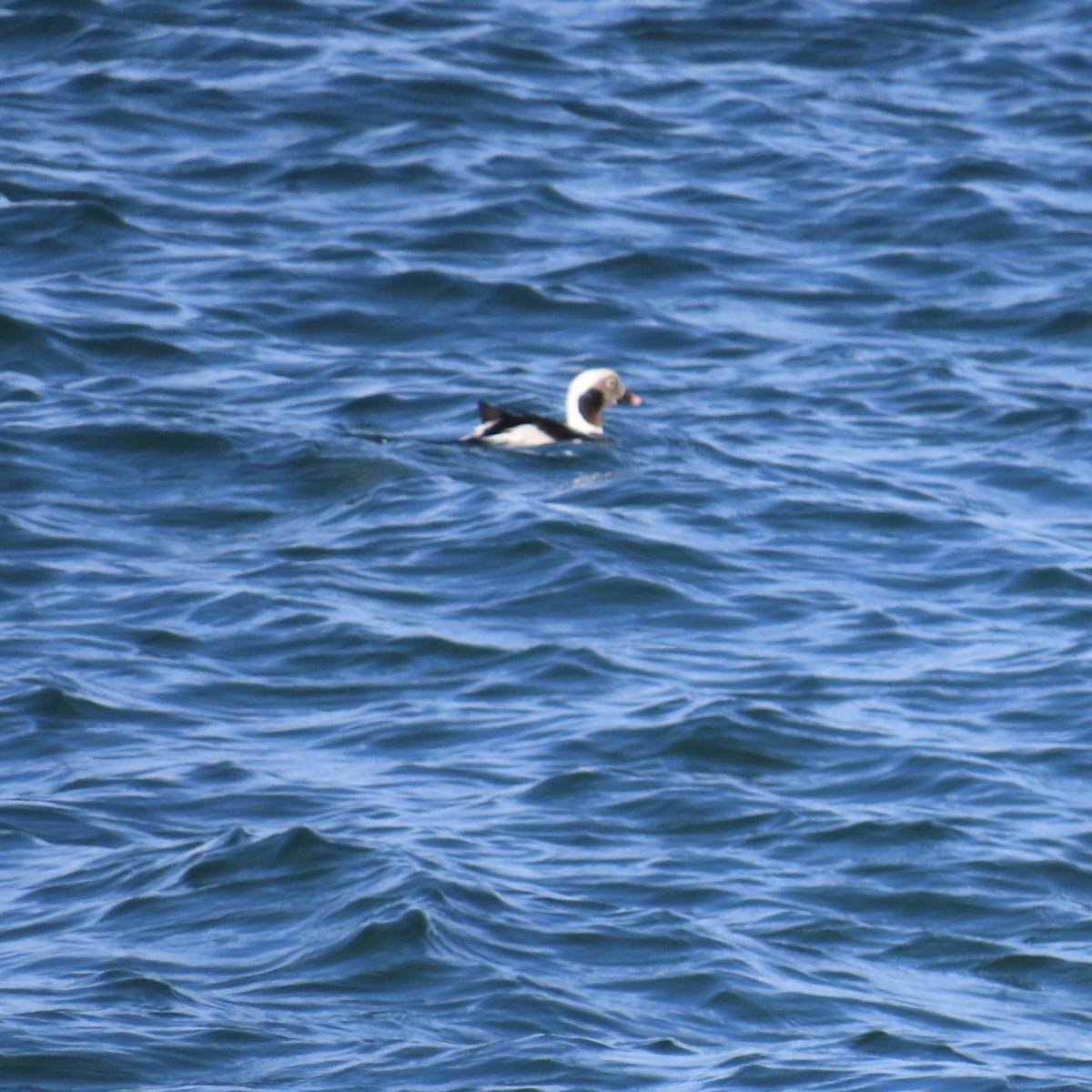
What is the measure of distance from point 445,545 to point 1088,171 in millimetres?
8025

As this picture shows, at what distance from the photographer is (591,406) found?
1345 cm

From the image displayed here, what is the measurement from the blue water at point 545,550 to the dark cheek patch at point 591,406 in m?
0.20

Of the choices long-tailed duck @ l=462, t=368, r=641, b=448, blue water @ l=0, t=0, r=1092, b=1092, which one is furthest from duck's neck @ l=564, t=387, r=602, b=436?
blue water @ l=0, t=0, r=1092, b=1092

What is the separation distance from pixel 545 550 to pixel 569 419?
7.08 feet

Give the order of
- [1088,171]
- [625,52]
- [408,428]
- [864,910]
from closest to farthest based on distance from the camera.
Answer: [864,910]
[408,428]
[1088,171]
[625,52]

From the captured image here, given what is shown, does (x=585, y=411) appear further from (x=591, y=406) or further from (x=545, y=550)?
(x=545, y=550)

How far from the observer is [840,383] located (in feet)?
45.5

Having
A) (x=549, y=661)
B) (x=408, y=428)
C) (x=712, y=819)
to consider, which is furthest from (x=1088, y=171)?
(x=712, y=819)

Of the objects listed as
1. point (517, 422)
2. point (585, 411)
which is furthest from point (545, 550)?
point (585, 411)

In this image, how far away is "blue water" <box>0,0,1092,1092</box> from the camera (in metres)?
6.94

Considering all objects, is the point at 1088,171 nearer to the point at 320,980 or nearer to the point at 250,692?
the point at 250,692

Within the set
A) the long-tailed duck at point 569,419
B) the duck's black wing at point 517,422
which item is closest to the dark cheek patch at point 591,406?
the long-tailed duck at point 569,419

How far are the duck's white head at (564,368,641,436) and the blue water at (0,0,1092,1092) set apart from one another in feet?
0.59

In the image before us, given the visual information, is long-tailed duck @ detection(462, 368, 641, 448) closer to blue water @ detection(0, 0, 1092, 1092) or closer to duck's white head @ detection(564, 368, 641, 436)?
duck's white head @ detection(564, 368, 641, 436)
